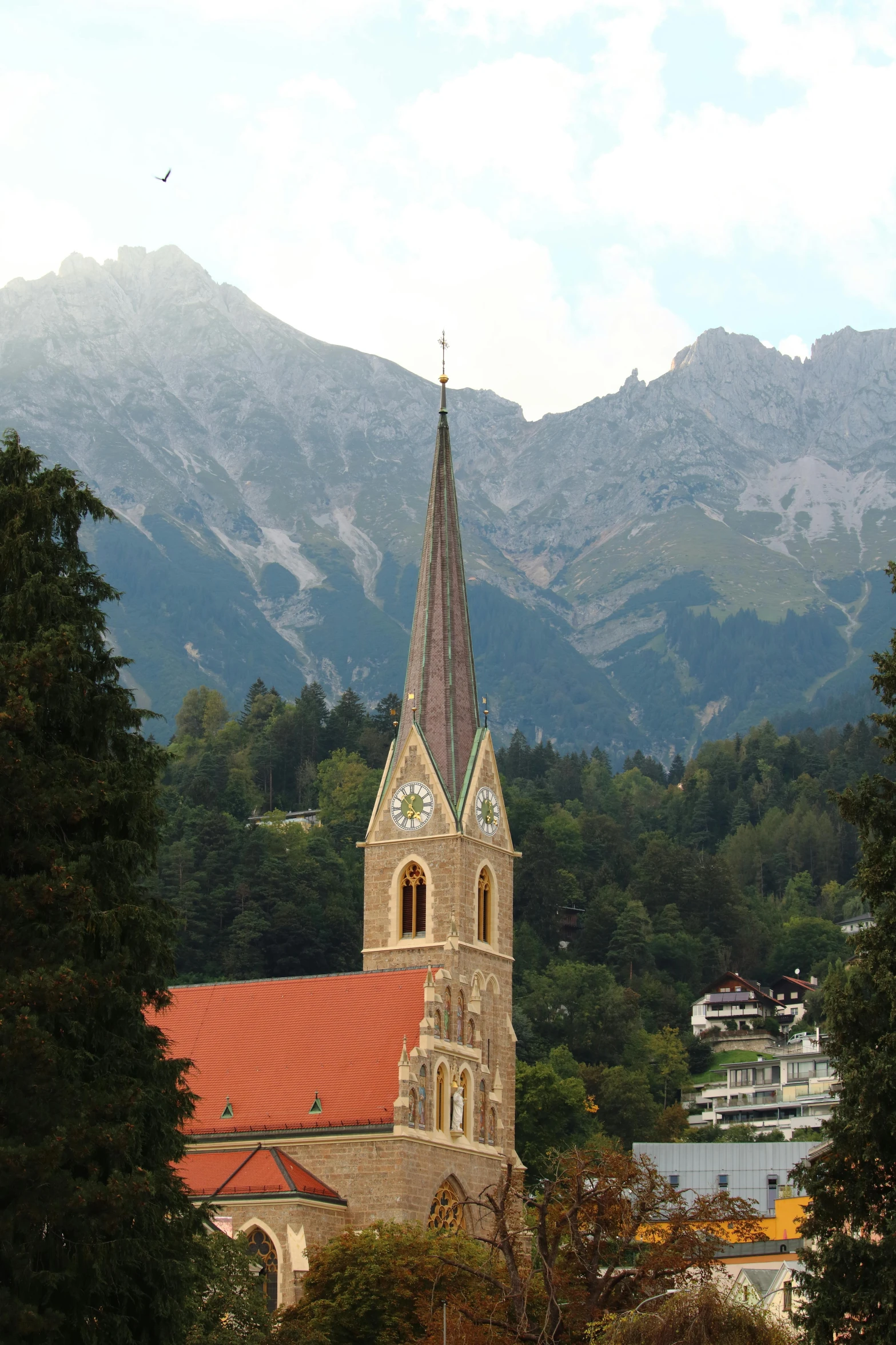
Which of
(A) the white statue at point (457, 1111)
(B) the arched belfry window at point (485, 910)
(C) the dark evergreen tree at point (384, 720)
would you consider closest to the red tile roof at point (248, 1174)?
(A) the white statue at point (457, 1111)

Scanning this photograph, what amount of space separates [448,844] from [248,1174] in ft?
45.8

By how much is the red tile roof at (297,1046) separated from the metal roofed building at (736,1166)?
30.5m

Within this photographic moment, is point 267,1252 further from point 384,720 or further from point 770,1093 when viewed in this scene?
point 384,720

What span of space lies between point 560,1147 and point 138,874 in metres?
62.1

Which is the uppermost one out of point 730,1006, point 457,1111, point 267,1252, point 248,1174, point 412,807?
point 730,1006

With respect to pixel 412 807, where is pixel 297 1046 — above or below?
below

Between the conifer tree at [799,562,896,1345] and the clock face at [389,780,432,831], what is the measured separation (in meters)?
36.7

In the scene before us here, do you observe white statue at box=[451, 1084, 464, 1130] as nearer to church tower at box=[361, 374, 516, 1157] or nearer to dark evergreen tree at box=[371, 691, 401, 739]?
church tower at box=[361, 374, 516, 1157]

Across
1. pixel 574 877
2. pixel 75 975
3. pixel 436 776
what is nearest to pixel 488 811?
pixel 436 776

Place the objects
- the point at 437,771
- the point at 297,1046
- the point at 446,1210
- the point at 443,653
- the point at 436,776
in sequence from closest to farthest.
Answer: the point at 446,1210
the point at 297,1046
the point at 436,776
the point at 437,771
the point at 443,653

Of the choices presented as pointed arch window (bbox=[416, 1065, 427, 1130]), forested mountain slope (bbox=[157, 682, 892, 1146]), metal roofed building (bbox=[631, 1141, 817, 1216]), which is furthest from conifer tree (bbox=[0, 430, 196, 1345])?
metal roofed building (bbox=[631, 1141, 817, 1216])

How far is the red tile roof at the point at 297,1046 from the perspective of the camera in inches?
2149

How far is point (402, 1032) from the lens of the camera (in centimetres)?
5578

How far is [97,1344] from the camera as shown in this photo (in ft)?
79.0
